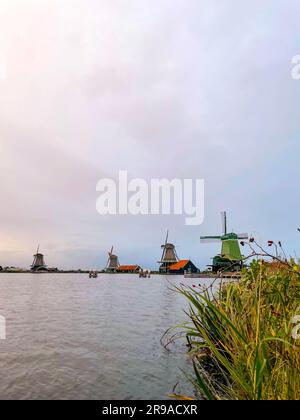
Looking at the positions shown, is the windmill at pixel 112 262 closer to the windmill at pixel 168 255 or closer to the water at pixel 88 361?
the windmill at pixel 168 255

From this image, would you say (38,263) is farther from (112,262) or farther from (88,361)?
(88,361)

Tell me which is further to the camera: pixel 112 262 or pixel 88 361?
pixel 112 262

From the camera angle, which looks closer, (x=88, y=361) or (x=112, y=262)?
(x=88, y=361)

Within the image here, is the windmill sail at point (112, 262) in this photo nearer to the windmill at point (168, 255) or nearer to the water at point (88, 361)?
the windmill at point (168, 255)

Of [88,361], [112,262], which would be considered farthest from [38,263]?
[88,361]

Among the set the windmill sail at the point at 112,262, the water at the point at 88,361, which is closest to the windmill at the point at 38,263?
the windmill sail at the point at 112,262

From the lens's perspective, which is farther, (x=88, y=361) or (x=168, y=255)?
(x=168, y=255)

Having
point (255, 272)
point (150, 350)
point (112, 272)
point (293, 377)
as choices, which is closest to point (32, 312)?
point (150, 350)

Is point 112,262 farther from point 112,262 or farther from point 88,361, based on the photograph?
point 88,361

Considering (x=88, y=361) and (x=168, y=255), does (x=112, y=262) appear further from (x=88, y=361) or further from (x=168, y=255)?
(x=88, y=361)

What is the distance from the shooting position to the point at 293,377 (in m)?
3.88

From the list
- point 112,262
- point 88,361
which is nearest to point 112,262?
point 112,262

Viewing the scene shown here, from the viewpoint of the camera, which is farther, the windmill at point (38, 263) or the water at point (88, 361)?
the windmill at point (38, 263)
